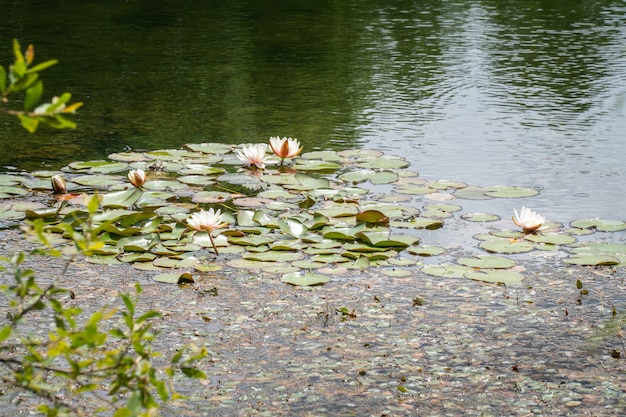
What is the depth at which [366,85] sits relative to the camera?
5887 millimetres

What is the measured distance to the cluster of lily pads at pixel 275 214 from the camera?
10.0ft

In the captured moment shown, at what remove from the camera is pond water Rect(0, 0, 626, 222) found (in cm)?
432

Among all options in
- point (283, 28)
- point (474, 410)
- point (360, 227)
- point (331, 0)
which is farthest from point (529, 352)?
point (331, 0)

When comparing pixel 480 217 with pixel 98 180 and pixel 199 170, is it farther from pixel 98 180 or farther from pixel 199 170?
pixel 98 180

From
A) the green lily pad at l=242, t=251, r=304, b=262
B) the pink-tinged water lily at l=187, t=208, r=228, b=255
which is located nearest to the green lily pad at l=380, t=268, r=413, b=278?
the green lily pad at l=242, t=251, r=304, b=262

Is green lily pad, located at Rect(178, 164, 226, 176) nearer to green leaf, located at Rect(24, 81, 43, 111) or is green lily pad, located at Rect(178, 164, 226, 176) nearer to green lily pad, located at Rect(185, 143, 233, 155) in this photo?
green lily pad, located at Rect(185, 143, 233, 155)

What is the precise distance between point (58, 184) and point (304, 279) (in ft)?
4.24

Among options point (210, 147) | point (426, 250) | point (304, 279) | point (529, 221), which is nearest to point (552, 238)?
point (529, 221)

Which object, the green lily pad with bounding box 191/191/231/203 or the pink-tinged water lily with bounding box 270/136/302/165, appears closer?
the green lily pad with bounding box 191/191/231/203

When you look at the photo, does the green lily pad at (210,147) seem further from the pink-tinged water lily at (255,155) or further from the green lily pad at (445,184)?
the green lily pad at (445,184)

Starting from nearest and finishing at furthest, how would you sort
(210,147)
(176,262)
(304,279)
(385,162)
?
(304,279) → (176,262) → (385,162) → (210,147)

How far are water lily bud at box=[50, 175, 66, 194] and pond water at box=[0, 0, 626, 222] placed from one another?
0.53 m

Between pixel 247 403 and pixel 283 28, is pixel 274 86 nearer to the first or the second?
pixel 283 28

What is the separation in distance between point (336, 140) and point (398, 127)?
1.63 feet
